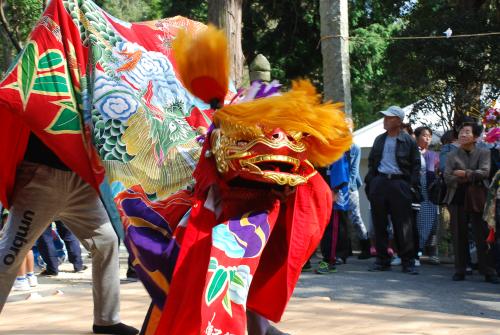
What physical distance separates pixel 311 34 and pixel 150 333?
17038 mm

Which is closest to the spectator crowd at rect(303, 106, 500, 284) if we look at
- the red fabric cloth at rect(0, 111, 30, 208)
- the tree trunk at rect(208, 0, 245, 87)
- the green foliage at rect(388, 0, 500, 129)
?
the tree trunk at rect(208, 0, 245, 87)

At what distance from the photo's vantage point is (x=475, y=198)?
310 inches

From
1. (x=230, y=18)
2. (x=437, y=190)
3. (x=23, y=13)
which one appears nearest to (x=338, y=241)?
(x=437, y=190)

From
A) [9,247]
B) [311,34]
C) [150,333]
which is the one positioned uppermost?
[311,34]

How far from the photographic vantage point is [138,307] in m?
5.83

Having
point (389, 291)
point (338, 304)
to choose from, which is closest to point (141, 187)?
point (338, 304)

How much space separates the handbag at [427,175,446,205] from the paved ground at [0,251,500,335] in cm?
81

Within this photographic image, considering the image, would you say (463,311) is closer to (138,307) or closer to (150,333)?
(138,307)

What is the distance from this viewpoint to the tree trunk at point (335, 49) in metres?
10.1

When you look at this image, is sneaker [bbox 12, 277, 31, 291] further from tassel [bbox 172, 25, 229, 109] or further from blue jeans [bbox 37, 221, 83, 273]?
tassel [bbox 172, 25, 229, 109]

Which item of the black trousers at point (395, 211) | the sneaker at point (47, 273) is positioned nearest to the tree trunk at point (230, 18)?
the black trousers at point (395, 211)

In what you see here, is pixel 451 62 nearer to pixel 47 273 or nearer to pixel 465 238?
pixel 465 238

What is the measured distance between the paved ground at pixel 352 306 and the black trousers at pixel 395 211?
318 mm

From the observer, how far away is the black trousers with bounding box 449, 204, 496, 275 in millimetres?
8023
